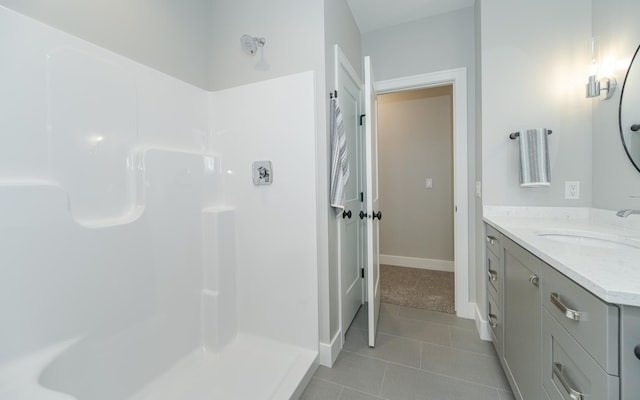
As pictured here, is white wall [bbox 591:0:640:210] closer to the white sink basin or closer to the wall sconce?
the wall sconce

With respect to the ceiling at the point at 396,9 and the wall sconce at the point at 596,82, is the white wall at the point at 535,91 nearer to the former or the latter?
the wall sconce at the point at 596,82

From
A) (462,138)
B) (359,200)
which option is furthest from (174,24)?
(462,138)

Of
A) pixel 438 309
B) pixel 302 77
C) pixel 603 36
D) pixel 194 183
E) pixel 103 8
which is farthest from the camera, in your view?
pixel 438 309

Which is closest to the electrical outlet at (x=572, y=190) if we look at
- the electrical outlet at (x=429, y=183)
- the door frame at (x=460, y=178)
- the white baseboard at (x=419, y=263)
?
the door frame at (x=460, y=178)

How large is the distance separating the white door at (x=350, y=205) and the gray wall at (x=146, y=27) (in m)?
1.06

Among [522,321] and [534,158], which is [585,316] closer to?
[522,321]

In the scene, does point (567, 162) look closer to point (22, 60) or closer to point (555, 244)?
point (555, 244)

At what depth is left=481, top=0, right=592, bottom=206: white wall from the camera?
5.30 feet

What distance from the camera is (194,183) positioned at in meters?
1.69

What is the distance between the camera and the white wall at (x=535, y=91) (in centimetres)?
162

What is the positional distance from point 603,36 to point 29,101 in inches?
119

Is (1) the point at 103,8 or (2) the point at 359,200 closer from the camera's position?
(1) the point at 103,8

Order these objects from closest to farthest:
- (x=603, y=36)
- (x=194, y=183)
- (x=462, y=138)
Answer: (x=603, y=36)
(x=194, y=183)
(x=462, y=138)

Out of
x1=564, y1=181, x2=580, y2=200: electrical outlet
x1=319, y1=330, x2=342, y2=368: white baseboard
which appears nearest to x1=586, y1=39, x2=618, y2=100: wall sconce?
x1=564, y1=181, x2=580, y2=200: electrical outlet
